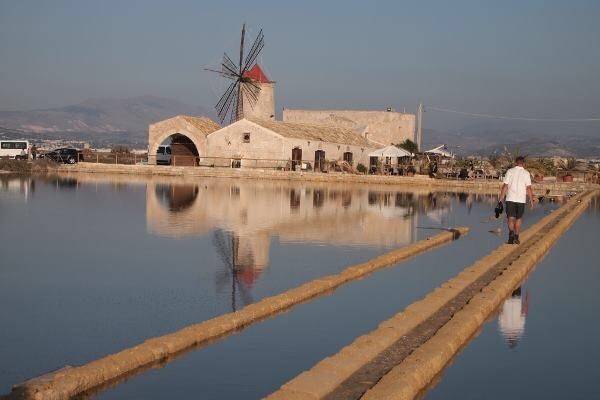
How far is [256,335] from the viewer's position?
5.49 m

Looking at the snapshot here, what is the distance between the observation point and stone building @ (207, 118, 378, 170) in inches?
1259

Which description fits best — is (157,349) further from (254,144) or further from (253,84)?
(253,84)

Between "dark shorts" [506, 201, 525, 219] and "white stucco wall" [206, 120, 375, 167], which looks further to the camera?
"white stucco wall" [206, 120, 375, 167]

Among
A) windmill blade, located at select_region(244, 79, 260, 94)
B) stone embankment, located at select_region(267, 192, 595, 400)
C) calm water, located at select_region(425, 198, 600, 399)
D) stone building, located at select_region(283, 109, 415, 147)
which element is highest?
windmill blade, located at select_region(244, 79, 260, 94)

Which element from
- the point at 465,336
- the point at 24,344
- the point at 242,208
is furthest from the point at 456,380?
the point at 242,208

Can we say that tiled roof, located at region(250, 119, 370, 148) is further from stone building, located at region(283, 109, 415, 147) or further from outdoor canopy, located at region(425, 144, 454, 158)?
outdoor canopy, located at region(425, 144, 454, 158)

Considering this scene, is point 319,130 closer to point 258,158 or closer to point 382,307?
point 258,158

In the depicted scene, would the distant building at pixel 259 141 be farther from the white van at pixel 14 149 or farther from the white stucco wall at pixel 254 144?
the white van at pixel 14 149

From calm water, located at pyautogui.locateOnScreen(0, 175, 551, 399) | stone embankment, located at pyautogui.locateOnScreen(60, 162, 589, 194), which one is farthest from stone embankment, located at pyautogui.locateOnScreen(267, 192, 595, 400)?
stone embankment, located at pyautogui.locateOnScreen(60, 162, 589, 194)

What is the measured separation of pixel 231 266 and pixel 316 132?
1060 inches

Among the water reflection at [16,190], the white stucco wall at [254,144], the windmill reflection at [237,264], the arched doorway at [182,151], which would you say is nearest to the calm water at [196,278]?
the windmill reflection at [237,264]

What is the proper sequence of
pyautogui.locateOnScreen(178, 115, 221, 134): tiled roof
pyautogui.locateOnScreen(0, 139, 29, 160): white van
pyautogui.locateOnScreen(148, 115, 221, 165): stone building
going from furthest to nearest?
pyautogui.locateOnScreen(0, 139, 29, 160): white van → pyautogui.locateOnScreen(178, 115, 221, 134): tiled roof → pyautogui.locateOnScreen(148, 115, 221, 165): stone building

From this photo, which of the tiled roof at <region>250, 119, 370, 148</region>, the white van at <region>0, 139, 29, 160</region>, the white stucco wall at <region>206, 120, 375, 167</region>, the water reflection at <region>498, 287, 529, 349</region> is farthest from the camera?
the white van at <region>0, 139, 29, 160</region>

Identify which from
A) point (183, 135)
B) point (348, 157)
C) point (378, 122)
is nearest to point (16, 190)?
point (183, 135)
